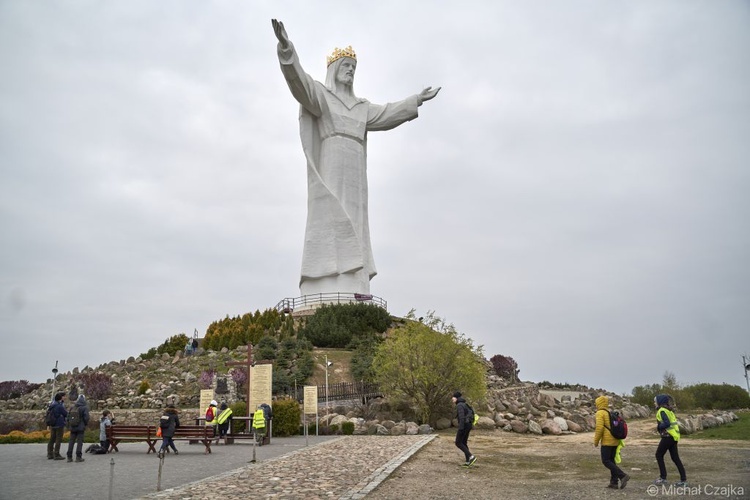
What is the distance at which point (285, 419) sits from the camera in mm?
16391

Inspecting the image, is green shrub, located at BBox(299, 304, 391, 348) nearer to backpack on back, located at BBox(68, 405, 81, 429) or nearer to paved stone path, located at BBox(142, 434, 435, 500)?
paved stone path, located at BBox(142, 434, 435, 500)

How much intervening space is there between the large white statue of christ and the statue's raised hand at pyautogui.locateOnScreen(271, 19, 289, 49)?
3.15 metres

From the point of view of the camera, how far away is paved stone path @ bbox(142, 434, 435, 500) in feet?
24.0

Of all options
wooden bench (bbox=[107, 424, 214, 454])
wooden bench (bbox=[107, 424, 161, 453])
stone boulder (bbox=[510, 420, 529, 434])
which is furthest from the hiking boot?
stone boulder (bbox=[510, 420, 529, 434])

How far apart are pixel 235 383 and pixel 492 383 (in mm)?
13490

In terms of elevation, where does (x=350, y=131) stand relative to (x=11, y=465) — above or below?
above

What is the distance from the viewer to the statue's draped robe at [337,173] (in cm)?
3381

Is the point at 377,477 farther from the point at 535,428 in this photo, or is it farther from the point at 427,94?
the point at 427,94

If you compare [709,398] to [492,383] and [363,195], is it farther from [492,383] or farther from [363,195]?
[363,195]

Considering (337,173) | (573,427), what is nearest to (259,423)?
(573,427)

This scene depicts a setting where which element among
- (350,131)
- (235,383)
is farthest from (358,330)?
(350,131)

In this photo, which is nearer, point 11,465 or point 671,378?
point 11,465

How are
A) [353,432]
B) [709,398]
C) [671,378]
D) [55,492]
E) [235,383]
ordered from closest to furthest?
[55,492], [353,432], [235,383], [709,398], [671,378]

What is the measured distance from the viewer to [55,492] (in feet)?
24.6
